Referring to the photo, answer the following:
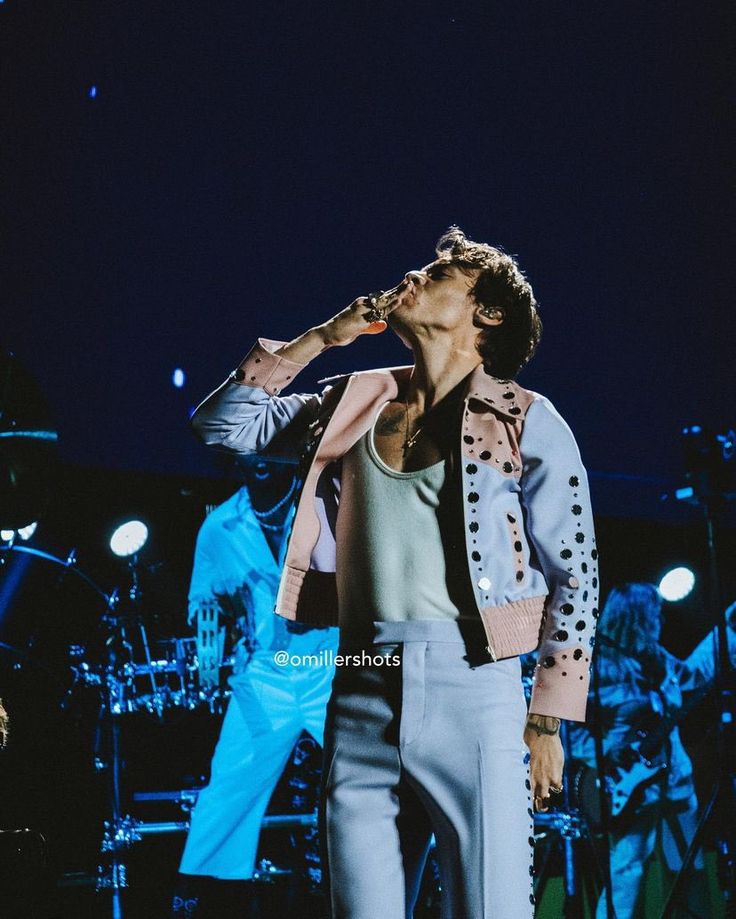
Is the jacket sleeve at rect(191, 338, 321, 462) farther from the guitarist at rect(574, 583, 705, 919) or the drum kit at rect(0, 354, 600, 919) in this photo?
the guitarist at rect(574, 583, 705, 919)

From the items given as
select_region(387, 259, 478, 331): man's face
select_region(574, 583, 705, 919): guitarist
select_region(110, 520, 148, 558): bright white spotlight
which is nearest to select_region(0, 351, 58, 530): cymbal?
select_region(110, 520, 148, 558): bright white spotlight

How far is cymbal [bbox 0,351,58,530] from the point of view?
3043 millimetres

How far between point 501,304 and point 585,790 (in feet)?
11.6

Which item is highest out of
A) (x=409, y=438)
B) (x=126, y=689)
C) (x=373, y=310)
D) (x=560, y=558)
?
(x=373, y=310)

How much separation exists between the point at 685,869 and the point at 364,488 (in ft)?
9.43

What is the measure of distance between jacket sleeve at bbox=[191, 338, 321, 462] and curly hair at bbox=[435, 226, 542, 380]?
40 cm

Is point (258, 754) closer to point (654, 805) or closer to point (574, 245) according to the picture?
point (654, 805)

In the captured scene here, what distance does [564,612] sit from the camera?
1.63 meters

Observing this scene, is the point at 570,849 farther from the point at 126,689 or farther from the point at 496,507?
the point at 496,507

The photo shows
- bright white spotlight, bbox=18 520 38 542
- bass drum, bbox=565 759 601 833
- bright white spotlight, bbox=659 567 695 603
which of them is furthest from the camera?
bright white spotlight, bbox=659 567 695 603

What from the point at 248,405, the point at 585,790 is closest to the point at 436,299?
the point at 248,405

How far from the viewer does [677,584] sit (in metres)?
5.86

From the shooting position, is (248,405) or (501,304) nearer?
(248,405)

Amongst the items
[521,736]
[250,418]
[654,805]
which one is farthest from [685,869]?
[250,418]
